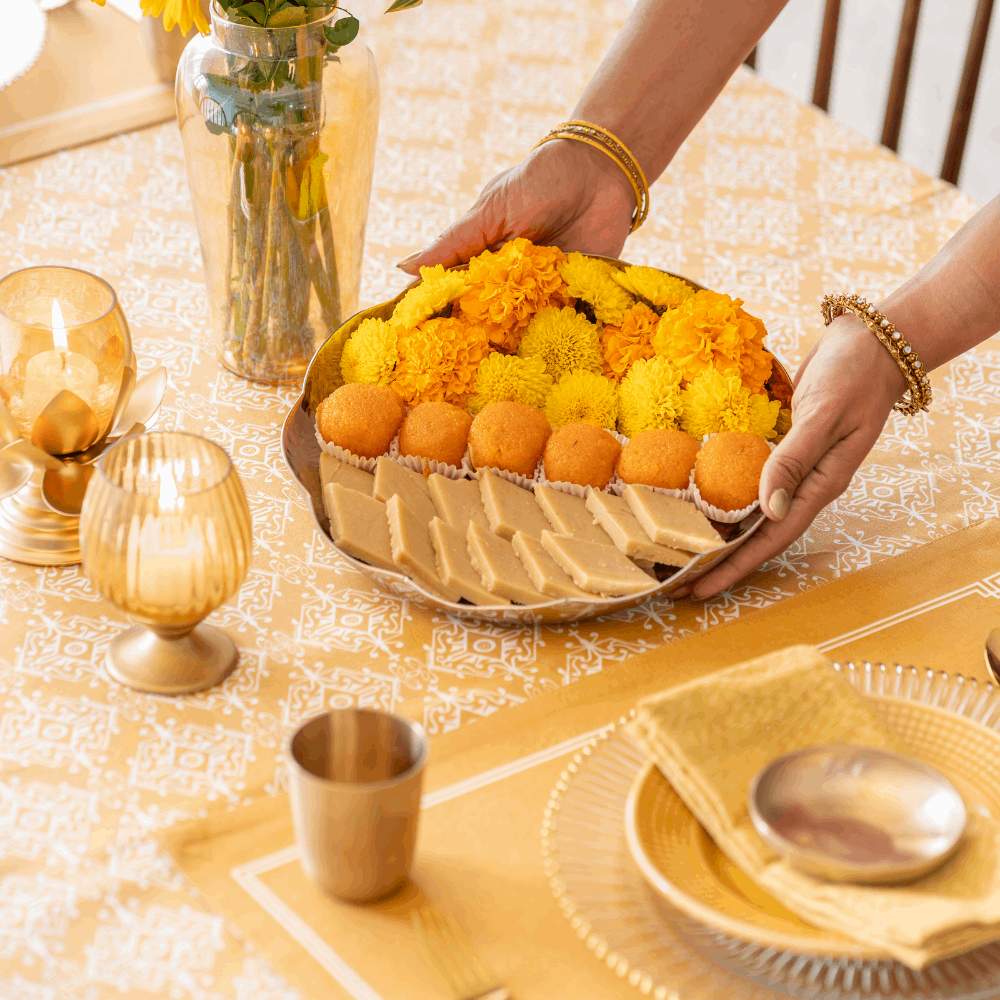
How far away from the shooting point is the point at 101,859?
0.76 m

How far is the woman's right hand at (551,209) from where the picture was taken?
1.26 m

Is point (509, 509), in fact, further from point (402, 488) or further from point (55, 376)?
point (55, 376)

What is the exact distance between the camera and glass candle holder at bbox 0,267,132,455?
0.98 meters

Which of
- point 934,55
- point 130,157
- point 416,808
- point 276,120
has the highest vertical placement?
point 276,120

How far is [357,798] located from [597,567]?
359mm

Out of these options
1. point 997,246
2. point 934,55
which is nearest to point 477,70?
point 997,246

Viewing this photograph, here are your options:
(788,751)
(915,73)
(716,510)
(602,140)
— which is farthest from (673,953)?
(915,73)

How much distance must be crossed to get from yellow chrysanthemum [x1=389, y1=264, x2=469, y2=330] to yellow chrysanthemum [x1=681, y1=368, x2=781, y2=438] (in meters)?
0.25

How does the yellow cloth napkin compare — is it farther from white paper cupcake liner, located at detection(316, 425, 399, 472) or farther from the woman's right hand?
the woman's right hand

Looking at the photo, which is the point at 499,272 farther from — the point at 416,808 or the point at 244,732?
the point at 416,808

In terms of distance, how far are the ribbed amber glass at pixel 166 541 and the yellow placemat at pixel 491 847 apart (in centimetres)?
15

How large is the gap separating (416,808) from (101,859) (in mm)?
230

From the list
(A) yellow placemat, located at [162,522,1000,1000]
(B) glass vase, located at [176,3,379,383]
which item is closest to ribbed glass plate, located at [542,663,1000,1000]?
(A) yellow placemat, located at [162,522,1000,1000]

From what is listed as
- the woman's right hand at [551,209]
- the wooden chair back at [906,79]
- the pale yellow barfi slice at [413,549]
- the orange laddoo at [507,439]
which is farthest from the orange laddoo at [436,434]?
the wooden chair back at [906,79]
